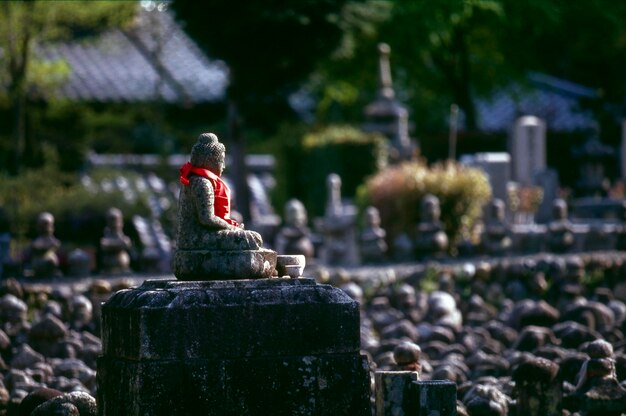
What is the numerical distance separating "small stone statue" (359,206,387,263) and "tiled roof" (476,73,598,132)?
16.1 m

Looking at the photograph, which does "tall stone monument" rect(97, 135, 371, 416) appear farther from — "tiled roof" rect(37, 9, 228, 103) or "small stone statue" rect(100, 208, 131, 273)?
"tiled roof" rect(37, 9, 228, 103)

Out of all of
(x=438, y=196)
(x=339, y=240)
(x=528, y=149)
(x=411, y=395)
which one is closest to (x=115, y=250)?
(x=339, y=240)

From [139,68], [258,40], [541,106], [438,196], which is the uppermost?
[139,68]

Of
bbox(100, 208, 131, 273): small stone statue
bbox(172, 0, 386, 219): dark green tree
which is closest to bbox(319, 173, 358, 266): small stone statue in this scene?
bbox(100, 208, 131, 273): small stone statue

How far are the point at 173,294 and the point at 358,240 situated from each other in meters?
12.2

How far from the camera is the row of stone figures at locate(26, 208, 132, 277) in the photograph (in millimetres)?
17062

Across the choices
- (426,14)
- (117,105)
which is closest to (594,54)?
(426,14)

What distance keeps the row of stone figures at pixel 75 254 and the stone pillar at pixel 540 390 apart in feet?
27.5

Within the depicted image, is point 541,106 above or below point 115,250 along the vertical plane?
above

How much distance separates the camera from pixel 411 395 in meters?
8.76

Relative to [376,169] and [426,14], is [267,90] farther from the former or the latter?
[426,14]

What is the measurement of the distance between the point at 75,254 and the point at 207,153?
8982 mm

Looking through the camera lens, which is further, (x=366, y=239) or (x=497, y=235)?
(x=497, y=235)

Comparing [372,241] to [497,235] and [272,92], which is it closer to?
[497,235]
